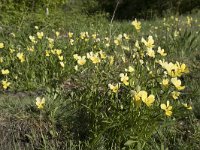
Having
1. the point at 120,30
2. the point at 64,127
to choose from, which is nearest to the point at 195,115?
the point at 64,127

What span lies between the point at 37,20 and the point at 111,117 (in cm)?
487

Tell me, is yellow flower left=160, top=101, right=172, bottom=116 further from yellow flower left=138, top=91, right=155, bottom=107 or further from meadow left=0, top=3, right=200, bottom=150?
yellow flower left=138, top=91, right=155, bottom=107

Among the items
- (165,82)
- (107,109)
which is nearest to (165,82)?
(165,82)

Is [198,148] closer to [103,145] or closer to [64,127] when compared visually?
[103,145]

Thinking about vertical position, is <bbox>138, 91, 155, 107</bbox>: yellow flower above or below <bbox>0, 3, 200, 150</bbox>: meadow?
above

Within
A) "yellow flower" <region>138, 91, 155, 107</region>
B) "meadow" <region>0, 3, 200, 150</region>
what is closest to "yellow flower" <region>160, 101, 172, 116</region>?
"meadow" <region>0, 3, 200, 150</region>

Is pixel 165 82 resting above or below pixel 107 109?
above

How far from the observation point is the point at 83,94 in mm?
A: 3475

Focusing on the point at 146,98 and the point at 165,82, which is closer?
the point at 146,98

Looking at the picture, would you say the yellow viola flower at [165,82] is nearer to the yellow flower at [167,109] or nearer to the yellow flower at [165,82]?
the yellow flower at [165,82]

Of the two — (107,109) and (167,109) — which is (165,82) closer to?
(167,109)

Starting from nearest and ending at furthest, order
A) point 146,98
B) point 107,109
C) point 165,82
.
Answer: point 146,98 < point 165,82 < point 107,109

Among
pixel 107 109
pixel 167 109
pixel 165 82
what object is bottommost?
pixel 107 109

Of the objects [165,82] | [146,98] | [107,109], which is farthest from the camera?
[107,109]
